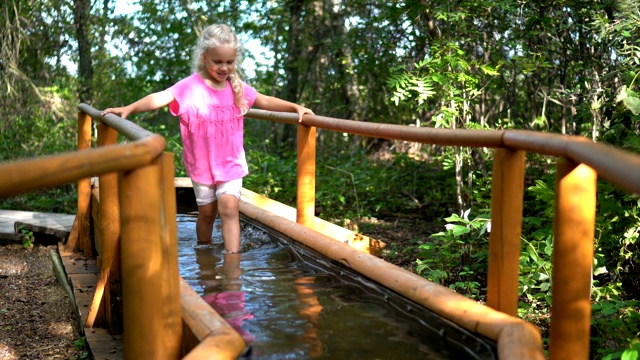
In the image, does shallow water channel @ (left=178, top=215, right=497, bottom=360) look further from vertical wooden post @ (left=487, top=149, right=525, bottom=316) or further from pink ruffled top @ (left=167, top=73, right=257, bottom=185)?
pink ruffled top @ (left=167, top=73, right=257, bottom=185)

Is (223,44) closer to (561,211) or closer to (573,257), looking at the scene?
(561,211)

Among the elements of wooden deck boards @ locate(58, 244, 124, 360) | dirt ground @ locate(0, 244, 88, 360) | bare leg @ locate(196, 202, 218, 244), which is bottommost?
dirt ground @ locate(0, 244, 88, 360)

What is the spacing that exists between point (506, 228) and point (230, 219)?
7.32 ft

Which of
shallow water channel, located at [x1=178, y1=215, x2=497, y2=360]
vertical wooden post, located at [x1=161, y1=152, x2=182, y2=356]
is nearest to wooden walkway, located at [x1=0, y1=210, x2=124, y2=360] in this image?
shallow water channel, located at [x1=178, y1=215, x2=497, y2=360]

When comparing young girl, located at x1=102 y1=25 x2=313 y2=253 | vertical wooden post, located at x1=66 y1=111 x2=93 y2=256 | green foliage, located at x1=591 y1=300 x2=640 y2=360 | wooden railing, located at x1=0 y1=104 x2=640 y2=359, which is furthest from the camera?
vertical wooden post, located at x1=66 y1=111 x2=93 y2=256

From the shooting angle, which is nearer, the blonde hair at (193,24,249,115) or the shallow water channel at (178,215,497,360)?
the shallow water channel at (178,215,497,360)

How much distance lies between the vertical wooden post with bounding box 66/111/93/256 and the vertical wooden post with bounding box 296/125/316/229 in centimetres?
192

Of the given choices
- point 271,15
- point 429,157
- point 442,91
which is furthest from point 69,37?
point 442,91

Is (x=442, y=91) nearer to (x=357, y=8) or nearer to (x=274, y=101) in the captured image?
(x=274, y=101)

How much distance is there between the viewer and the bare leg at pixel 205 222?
5174mm

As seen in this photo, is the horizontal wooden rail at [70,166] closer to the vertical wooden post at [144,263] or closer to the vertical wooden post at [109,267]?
the vertical wooden post at [144,263]

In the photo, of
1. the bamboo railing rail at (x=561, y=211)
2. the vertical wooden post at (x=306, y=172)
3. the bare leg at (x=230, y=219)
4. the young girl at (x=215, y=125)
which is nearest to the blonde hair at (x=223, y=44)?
the young girl at (x=215, y=125)

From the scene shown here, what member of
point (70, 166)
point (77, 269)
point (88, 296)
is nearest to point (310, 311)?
point (70, 166)

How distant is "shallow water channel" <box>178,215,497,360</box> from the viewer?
3154 millimetres
